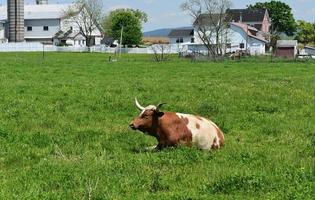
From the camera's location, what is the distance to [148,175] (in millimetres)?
9141

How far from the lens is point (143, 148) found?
39.0 ft

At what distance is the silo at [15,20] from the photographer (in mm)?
121688

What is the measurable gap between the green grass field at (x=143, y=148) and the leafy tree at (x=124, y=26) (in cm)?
10116

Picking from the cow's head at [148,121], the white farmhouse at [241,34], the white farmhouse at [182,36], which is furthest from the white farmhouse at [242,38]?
the cow's head at [148,121]

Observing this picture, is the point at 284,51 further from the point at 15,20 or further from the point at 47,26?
the point at 47,26

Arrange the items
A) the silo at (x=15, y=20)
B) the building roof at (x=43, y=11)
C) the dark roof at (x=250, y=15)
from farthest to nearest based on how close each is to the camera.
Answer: the dark roof at (x=250, y=15) < the building roof at (x=43, y=11) < the silo at (x=15, y=20)

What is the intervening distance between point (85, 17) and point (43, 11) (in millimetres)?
13007

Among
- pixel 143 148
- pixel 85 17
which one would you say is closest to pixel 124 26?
pixel 85 17

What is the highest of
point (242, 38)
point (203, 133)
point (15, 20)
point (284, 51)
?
point (15, 20)

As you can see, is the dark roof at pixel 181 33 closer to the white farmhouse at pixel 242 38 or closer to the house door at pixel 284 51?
the white farmhouse at pixel 242 38

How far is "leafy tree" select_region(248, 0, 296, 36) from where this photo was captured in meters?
156

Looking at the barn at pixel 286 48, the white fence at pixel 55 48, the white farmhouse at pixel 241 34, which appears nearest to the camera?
the barn at pixel 286 48

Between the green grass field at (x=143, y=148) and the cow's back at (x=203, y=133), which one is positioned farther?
the cow's back at (x=203, y=133)

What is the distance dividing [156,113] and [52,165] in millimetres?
2524
